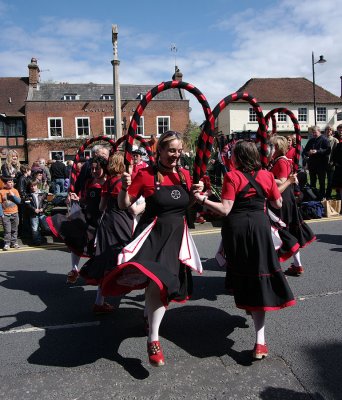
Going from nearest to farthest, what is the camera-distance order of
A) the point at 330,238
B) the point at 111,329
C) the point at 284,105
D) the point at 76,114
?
the point at 111,329, the point at 330,238, the point at 76,114, the point at 284,105

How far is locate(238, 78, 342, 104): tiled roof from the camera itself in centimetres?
3922

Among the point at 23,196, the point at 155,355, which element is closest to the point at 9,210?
the point at 23,196

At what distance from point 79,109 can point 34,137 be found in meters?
4.54

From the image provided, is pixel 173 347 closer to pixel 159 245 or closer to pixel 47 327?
pixel 159 245

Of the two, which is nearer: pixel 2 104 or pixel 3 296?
pixel 3 296

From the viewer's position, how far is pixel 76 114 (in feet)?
112

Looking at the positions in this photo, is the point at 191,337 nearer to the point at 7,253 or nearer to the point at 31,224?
the point at 7,253

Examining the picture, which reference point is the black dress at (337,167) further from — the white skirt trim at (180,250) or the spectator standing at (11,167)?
the spectator standing at (11,167)

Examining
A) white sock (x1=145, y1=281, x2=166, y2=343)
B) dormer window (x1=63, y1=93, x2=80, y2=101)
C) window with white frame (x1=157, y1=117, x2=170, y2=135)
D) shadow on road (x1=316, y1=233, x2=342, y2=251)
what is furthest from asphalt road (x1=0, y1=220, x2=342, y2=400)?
dormer window (x1=63, y1=93, x2=80, y2=101)

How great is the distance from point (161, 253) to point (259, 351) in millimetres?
1140

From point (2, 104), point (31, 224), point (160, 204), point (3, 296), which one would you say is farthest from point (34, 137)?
point (160, 204)

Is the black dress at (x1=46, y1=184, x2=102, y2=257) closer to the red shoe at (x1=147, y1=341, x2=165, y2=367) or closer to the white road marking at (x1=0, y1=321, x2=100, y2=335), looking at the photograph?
the white road marking at (x1=0, y1=321, x2=100, y2=335)

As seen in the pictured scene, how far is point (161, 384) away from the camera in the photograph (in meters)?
2.96

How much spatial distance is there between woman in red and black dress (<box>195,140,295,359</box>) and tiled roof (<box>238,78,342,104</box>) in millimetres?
37227
